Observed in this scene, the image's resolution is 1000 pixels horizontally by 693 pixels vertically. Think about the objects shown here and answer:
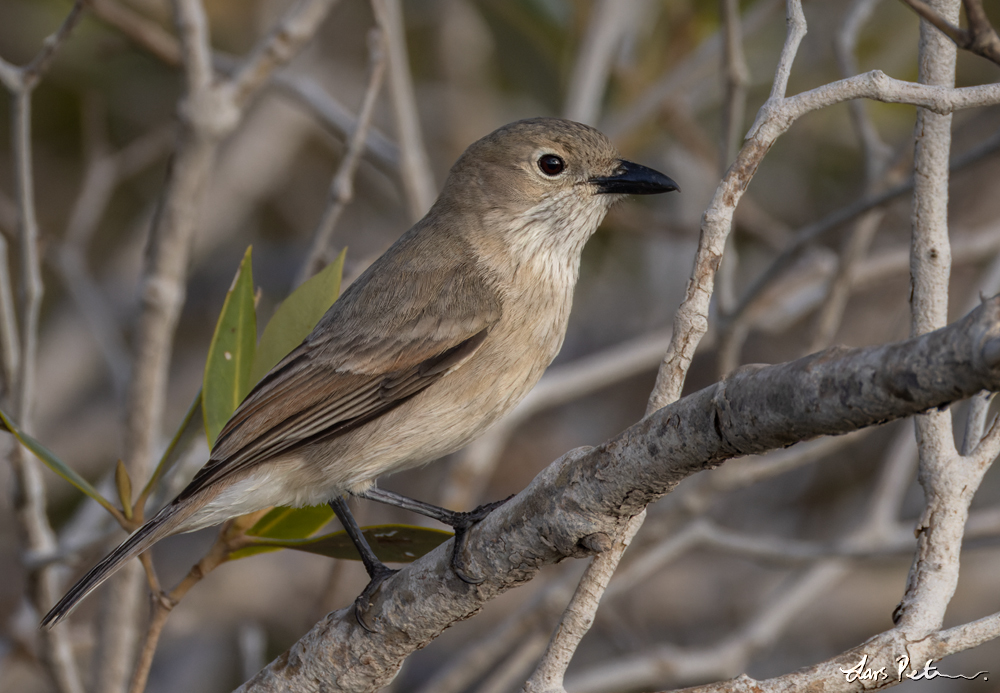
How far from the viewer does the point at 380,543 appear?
2.91 m

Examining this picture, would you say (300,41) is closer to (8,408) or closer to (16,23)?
(8,408)

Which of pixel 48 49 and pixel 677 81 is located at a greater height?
pixel 677 81

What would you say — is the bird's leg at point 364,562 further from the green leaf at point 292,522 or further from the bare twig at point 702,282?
the bare twig at point 702,282

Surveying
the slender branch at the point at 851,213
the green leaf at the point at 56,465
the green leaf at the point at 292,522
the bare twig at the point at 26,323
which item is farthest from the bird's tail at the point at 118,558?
the slender branch at the point at 851,213

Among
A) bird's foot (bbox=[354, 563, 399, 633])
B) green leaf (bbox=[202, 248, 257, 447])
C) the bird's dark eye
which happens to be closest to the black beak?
the bird's dark eye

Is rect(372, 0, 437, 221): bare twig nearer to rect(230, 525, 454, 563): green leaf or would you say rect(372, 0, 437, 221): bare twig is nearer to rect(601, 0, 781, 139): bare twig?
rect(601, 0, 781, 139): bare twig

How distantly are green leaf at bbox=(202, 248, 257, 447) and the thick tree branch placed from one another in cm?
75

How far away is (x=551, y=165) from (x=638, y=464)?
2.21 metres

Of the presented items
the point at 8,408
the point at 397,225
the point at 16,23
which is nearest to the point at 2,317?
the point at 8,408

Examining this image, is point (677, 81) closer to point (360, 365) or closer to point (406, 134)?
point (406, 134)

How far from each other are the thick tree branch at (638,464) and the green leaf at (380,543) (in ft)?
0.75

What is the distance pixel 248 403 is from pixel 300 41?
148cm

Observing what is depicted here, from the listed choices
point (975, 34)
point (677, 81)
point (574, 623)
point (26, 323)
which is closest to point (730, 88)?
point (677, 81)

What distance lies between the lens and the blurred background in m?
4.98
